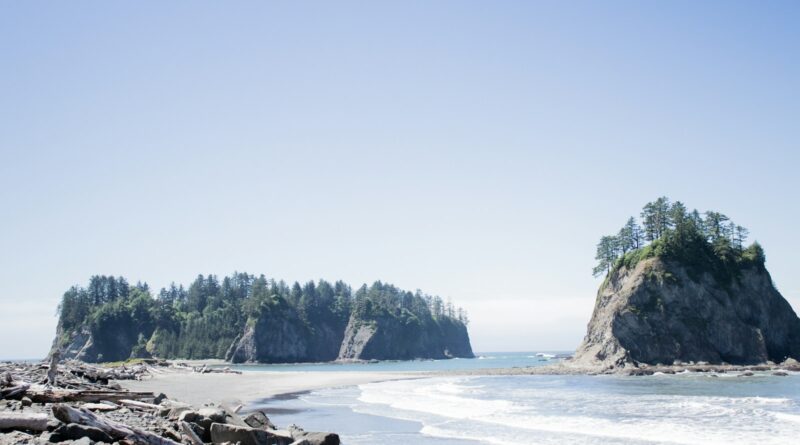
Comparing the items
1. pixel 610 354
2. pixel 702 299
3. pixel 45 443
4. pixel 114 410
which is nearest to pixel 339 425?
pixel 114 410

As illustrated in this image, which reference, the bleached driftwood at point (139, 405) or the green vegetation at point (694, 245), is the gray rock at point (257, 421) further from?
the green vegetation at point (694, 245)

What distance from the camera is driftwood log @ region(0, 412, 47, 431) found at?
42.2 feet

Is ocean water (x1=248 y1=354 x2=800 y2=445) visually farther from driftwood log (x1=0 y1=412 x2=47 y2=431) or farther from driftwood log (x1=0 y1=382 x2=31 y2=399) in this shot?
driftwood log (x1=0 y1=412 x2=47 y2=431)

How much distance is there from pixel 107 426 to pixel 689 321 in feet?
283

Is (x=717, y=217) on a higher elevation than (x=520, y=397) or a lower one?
higher

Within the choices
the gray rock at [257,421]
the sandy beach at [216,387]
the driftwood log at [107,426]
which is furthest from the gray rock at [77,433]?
the sandy beach at [216,387]

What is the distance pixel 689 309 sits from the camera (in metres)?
84.0

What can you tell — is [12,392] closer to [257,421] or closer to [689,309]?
[257,421]

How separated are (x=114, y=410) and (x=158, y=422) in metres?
2.52

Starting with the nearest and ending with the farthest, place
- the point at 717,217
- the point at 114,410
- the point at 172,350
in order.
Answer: the point at 114,410, the point at 717,217, the point at 172,350

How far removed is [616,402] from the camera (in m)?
38.2

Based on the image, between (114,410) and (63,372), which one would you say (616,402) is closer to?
(114,410)

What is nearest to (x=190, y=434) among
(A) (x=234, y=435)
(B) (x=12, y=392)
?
(A) (x=234, y=435)

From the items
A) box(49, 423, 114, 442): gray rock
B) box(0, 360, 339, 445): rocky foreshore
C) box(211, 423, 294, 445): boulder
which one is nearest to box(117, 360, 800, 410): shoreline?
box(0, 360, 339, 445): rocky foreshore
